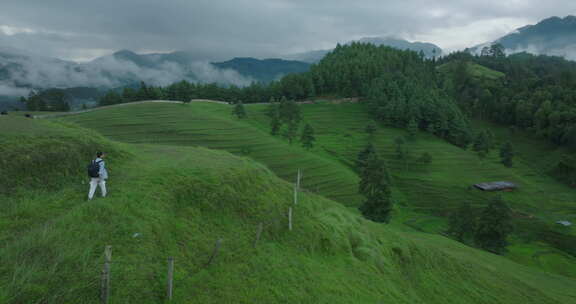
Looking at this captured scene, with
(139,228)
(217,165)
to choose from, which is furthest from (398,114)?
(139,228)

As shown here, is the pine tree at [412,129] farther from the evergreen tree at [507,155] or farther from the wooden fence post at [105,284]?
the wooden fence post at [105,284]

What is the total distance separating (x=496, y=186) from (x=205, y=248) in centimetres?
7652

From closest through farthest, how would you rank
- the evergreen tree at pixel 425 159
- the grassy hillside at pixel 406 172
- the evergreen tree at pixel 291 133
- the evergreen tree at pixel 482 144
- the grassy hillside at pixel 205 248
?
1. the grassy hillside at pixel 205 248
2. the grassy hillside at pixel 406 172
3. the evergreen tree at pixel 425 159
4. the evergreen tree at pixel 291 133
5. the evergreen tree at pixel 482 144

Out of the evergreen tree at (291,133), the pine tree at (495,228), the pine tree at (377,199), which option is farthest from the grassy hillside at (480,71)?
the pine tree at (377,199)

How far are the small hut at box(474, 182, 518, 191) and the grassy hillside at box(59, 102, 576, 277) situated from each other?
1.84 meters

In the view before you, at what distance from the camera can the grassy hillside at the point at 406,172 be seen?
51.5 meters

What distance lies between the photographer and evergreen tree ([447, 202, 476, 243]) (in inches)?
1827

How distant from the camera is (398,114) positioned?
104 metres

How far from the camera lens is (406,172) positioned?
72.9m

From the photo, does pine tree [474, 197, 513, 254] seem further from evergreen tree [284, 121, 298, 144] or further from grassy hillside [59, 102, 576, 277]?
evergreen tree [284, 121, 298, 144]

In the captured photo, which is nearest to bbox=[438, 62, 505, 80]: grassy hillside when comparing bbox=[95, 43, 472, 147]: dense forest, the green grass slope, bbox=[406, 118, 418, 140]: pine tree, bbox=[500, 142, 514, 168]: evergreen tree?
bbox=[95, 43, 472, 147]: dense forest

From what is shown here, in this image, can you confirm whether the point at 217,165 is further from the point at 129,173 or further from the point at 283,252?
the point at 283,252

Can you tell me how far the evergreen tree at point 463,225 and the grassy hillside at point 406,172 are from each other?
292 centimetres

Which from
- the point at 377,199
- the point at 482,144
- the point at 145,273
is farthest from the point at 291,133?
the point at 145,273
